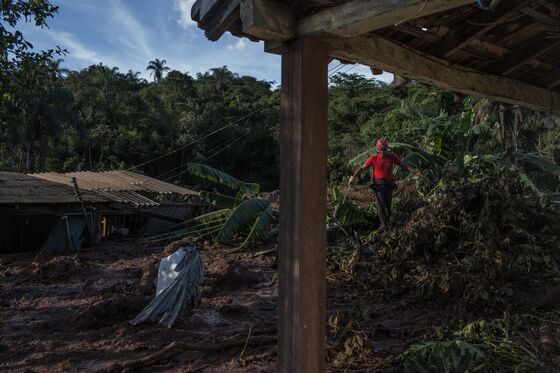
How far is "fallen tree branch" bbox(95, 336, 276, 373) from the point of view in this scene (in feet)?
15.8

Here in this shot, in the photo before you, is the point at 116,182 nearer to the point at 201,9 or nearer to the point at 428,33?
the point at 201,9

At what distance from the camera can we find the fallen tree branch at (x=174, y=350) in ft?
15.8

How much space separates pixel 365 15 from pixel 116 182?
59.5ft

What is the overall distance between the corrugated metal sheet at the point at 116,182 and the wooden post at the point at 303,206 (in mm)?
15653

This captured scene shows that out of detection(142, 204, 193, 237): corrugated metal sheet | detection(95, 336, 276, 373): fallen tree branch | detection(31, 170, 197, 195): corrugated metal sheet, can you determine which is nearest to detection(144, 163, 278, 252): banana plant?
detection(142, 204, 193, 237): corrugated metal sheet

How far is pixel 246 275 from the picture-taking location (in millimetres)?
8594

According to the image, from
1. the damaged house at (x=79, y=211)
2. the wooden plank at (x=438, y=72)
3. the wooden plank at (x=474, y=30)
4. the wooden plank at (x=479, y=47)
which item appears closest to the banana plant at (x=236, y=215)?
the damaged house at (x=79, y=211)

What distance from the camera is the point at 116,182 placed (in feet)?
63.4

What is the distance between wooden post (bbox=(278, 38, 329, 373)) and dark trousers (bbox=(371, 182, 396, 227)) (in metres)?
5.11

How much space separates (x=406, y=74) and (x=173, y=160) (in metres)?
36.4

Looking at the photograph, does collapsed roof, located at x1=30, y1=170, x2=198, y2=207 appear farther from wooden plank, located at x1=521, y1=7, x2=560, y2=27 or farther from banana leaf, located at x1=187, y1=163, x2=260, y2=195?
wooden plank, located at x1=521, y1=7, x2=560, y2=27

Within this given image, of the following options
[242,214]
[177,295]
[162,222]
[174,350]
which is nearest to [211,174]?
[242,214]

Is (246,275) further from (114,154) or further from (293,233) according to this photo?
(114,154)

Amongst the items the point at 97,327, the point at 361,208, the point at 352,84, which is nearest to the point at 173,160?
the point at 352,84
